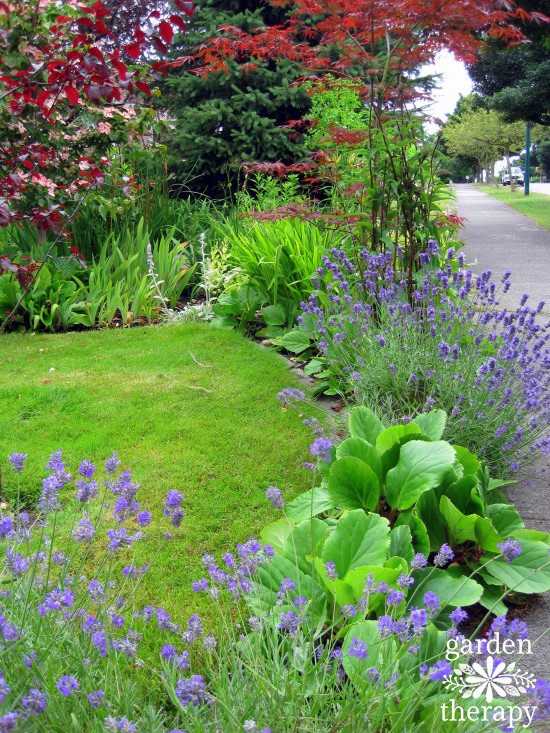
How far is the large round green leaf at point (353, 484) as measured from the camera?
2.36m

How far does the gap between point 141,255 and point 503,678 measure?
5557mm

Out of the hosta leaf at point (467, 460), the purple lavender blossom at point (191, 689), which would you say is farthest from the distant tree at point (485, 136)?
the purple lavender blossom at point (191, 689)

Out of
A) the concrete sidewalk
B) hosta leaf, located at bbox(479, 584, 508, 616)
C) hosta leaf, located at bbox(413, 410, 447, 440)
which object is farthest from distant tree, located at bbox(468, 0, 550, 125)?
hosta leaf, located at bbox(479, 584, 508, 616)

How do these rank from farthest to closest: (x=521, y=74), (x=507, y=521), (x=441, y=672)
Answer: (x=521, y=74) < (x=507, y=521) < (x=441, y=672)

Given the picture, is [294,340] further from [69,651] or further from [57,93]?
[69,651]

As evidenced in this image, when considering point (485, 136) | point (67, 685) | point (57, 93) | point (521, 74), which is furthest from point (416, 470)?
point (485, 136)

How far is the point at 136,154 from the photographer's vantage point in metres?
6.71

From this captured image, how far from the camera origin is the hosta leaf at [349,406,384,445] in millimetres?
2691

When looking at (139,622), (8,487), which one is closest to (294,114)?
(8,487)

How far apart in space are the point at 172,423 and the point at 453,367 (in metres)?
1.60

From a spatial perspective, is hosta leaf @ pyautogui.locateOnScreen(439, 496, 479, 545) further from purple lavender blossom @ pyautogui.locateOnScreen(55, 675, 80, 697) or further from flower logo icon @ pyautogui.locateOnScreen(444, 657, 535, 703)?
purple lavender blossom @ pyautogui.locateOnScreen(55, 675, 80, 697)

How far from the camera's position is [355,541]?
2014 mm

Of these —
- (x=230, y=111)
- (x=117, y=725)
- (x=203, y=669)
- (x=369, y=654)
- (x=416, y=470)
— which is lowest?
(x=203, y=669)

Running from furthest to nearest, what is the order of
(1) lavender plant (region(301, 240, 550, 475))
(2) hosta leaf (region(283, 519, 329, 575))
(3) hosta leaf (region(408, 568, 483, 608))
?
(1) lavender plant (region(301, 240, 550, 475)) → (2) hosta leaf (region(283, 519, 329, 575)) → (3) hosta leaf (region(408, 568, 483, 608))
